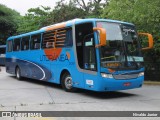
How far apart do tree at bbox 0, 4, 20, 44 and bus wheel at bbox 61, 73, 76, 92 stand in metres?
38.1

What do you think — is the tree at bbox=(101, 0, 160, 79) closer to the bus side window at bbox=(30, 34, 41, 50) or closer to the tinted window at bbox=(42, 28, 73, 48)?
the bus side window at bbox=(30, 34, 41, 50)

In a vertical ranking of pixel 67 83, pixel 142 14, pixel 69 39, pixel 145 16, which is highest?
pixel 142 14

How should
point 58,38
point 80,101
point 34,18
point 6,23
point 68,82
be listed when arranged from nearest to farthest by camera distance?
point 80,101 < point 68,82 < point 58,38 < point 34,18 < point 6,23

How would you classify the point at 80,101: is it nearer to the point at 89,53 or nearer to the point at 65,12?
the point at 89,53

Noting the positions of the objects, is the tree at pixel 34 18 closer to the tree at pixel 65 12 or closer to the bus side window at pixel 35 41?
the tree at pixel 65 12

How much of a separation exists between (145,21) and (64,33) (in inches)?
268

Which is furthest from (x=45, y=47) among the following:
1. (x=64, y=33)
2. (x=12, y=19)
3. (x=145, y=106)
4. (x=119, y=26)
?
(x=12, y=19)

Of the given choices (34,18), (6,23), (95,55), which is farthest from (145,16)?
(6,23)

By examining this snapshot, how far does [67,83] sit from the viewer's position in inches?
571

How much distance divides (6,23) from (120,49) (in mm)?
41793

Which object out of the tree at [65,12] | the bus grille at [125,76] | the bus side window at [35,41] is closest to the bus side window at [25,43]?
the bus side window at [35,41]

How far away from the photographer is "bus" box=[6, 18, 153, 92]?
1228 cm

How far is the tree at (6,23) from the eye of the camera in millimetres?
51850

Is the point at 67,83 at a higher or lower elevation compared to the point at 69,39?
lower
